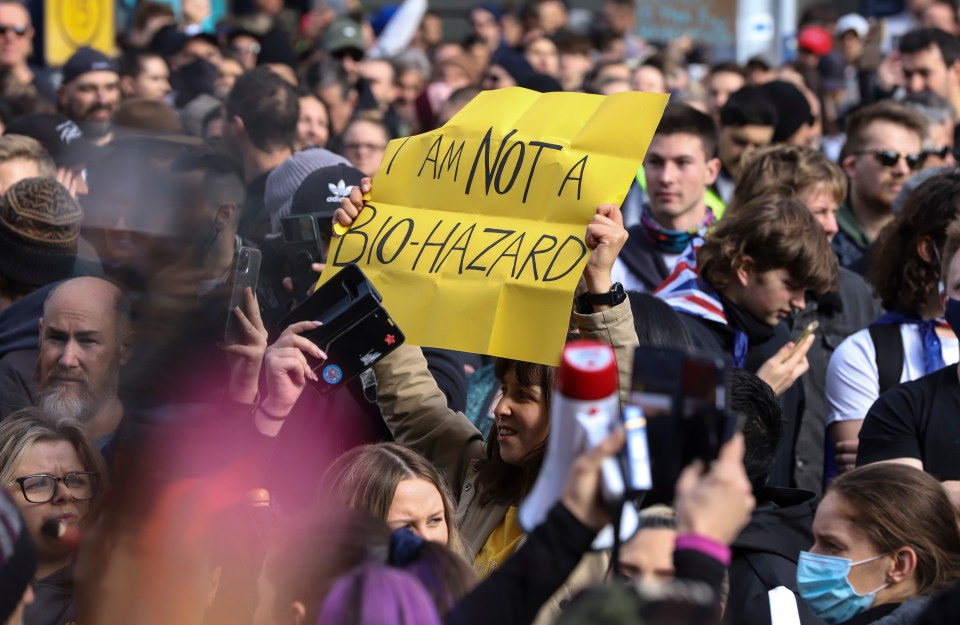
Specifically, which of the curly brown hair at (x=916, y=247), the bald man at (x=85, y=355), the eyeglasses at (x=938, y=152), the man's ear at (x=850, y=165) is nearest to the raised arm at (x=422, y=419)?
the bald man at (x=85, y=355)

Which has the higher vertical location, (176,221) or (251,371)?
(176,221)

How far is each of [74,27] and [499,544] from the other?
7.56 meters

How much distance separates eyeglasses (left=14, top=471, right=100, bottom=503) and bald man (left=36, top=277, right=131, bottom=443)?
0.48 m

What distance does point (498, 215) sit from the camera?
3789 millimetres

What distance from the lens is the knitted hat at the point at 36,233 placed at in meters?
4.90

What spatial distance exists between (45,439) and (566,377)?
2.18 m

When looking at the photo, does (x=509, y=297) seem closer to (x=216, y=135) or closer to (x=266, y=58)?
(x=216, y=135)

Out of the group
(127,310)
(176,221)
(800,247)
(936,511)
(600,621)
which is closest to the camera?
(600,621)

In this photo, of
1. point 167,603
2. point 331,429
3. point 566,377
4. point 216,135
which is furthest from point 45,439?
point 216,135

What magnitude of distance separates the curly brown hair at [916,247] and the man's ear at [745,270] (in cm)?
44

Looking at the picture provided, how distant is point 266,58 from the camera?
1009 centimetres

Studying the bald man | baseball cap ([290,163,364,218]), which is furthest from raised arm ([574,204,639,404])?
the bald man

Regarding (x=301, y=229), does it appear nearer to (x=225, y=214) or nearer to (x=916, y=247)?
(x=225, y=214)

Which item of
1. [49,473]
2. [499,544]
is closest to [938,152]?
[499,544]
